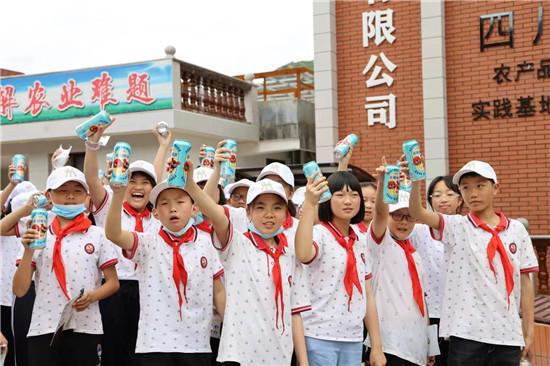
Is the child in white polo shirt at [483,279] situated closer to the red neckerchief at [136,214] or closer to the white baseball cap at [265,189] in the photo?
the white baseball cap at [265,189]

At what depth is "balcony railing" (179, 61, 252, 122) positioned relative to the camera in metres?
12.1

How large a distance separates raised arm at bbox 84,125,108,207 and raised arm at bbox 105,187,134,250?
0.47 m

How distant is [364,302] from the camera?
14.0 feet

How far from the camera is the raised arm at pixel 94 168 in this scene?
3.94 metres

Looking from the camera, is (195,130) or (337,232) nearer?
(337,232)

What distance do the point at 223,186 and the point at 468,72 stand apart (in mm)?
6349

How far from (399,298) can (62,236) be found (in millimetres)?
2054

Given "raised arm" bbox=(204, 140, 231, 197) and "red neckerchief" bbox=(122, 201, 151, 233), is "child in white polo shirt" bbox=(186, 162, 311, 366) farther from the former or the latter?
"red neckerchief" bbox=(122, 201, 151, 233)

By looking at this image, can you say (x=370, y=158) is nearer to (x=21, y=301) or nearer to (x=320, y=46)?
(x=320, y=46)

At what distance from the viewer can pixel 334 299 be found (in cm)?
414

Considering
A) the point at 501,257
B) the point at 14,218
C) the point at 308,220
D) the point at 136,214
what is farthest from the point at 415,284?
the point at 14,218

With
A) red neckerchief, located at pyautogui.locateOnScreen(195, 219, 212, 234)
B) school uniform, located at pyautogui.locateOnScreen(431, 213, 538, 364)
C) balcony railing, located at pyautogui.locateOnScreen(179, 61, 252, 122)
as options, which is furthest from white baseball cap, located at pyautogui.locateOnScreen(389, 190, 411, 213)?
balcony railing, located at pyautogui.locateOnScreen(179, 61, 252, 122)

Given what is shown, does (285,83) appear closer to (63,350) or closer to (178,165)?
(63,350)

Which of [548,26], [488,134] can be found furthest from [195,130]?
[548,26]
